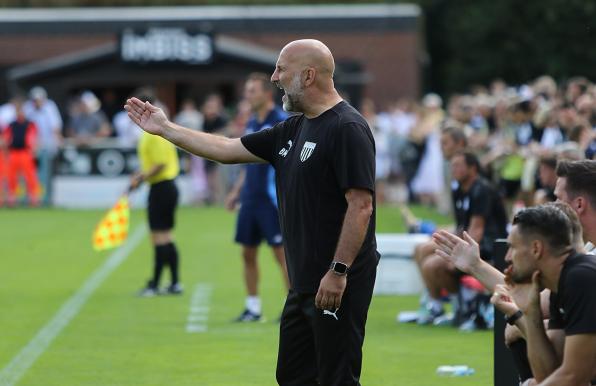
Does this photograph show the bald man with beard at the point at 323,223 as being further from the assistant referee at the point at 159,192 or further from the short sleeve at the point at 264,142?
the assistant referee at the point at 159,192

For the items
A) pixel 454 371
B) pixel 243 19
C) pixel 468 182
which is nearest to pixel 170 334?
pixel 468 182

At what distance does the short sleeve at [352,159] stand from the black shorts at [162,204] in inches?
296

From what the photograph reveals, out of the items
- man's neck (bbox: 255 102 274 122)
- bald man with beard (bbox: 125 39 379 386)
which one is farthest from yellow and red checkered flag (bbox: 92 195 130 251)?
bald man with beard (bbox: 125 39 379 386)

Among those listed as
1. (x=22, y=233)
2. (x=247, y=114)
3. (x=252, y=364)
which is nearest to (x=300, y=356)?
(x=252, y=364)

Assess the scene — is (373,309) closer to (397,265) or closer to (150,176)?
(397,265)

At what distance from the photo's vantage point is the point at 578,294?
5.83 metres

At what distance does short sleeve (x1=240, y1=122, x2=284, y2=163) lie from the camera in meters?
7.21

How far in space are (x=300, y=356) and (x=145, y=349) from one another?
13.4ft

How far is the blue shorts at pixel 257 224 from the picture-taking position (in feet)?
39.7

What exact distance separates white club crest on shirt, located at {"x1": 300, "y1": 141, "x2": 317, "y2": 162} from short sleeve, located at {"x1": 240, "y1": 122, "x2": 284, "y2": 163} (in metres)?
0.37

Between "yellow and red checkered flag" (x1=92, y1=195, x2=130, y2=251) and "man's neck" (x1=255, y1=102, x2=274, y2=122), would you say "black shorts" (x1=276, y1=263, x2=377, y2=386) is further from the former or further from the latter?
"yellow and red checkered flag" (x1=92, y1=195, x2=130, y2=251)

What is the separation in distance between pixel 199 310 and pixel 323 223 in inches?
257

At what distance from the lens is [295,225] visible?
22.5ft

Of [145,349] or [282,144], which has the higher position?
[282,144]
